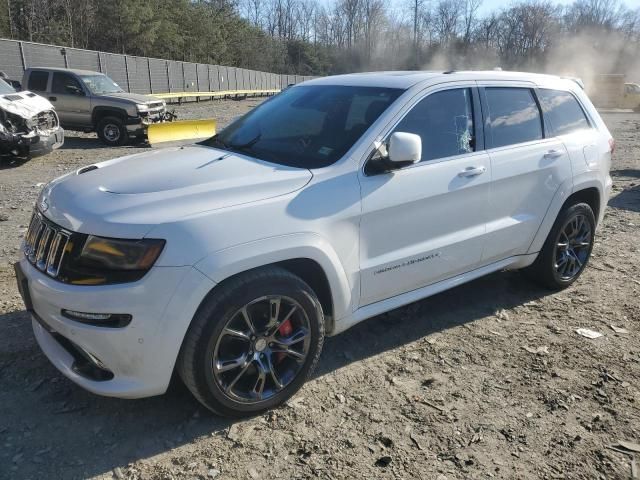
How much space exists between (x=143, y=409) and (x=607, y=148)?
4.45 m

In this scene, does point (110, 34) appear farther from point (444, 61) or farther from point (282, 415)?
point (282, 415)

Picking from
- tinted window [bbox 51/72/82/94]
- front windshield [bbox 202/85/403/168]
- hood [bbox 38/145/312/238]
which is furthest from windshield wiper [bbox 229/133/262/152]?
tinted window [bbox 51/72/82/94]

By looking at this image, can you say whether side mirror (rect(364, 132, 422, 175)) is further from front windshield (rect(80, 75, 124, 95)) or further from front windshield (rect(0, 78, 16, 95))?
front windshield (rect(80, 75, 124, 95))

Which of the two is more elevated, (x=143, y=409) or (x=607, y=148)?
(x=607, y=148)

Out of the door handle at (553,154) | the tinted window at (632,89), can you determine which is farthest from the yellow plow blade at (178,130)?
the tinted window at (632,89)

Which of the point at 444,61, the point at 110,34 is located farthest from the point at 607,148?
the point at 444,61

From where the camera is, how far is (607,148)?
4.78 meters

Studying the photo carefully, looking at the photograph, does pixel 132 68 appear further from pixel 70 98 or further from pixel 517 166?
pixel 517 166

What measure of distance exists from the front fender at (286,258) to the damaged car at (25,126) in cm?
861

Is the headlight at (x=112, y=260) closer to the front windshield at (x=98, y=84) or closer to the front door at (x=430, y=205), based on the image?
the front door at (x=430, y=205)

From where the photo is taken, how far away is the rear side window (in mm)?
4371

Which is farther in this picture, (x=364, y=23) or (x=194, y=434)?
(x=364, y=23)

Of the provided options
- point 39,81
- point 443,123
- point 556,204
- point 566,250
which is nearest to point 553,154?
point 556,204

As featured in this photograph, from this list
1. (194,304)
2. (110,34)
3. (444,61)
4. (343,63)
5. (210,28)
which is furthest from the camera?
(343,63)
